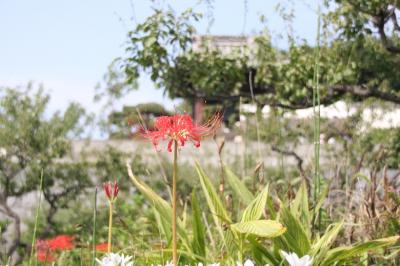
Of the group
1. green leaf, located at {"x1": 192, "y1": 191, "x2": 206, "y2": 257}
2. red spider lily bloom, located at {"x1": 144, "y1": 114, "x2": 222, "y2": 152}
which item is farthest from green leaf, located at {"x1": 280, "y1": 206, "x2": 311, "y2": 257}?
red spider lily bloom, located at {"x1": 144, "y1": 114, "x2": 222, "y2": 152}

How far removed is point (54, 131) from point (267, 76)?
7.62 ft

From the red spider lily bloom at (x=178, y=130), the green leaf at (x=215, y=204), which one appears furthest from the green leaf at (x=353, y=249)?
the red spider lily bloom at (x=178, y=130)

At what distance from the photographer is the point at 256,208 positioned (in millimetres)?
2604

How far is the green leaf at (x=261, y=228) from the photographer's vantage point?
2.34m

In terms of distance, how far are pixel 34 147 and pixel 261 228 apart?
599 cm

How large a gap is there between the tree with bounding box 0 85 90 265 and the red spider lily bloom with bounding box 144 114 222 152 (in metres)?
6.25

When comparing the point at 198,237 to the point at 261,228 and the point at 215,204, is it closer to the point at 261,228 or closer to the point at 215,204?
the point at 215,204

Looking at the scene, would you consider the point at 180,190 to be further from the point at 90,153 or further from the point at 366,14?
the point at 366,14

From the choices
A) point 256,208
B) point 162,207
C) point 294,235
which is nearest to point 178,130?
point 256,208

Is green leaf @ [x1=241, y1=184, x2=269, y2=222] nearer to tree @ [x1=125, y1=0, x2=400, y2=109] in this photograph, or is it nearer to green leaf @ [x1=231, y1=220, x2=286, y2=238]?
green leaf @ [x1=231, y1=220, x2=286, y2=238]

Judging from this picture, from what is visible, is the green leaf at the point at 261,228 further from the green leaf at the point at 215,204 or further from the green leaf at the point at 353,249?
the green leaf at the point at 353,249

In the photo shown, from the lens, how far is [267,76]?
8656 mm

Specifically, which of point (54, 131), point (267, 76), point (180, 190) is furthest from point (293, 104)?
point (54, 131)

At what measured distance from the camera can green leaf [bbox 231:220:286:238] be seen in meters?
2.34
